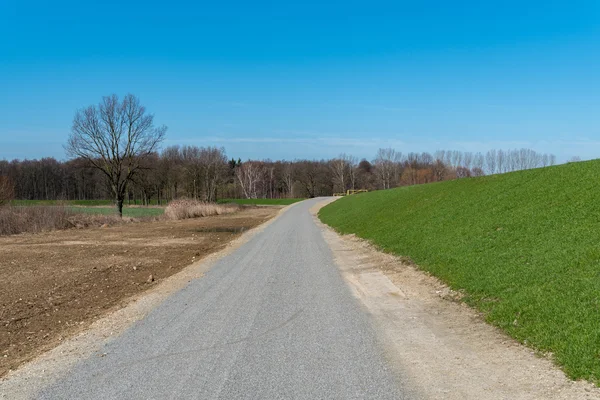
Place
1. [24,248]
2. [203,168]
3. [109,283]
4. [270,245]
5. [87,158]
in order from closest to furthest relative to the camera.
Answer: [109,283] < [270,245] < [24,248] < [87,158] < [203,168]

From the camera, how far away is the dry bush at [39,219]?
32375 millimetres

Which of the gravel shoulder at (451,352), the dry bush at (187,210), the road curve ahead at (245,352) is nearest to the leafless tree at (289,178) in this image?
the dry bush at (187,210)

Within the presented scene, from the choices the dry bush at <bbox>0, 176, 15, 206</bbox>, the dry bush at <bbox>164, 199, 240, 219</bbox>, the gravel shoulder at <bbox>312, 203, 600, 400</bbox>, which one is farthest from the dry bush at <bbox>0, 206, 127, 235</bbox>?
the gravel shoulder at <bbox>312, 203, 600, 400</bbox>

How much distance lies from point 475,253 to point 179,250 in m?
14.0

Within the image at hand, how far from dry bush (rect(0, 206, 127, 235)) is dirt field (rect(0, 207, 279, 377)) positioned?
839 centimetres

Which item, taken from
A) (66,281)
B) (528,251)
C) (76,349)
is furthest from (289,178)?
(76,349)

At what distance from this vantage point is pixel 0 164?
13025 centimetres

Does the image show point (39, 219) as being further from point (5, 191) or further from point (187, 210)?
point (187, 210)

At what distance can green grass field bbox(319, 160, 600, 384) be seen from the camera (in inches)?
239

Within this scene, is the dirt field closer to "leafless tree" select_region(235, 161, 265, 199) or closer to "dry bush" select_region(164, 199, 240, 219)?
"dry bush" select_region(164, 199, 240, 219)

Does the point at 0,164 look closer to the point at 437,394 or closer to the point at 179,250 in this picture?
the point at 179,250

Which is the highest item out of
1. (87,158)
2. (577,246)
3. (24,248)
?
(87,158)

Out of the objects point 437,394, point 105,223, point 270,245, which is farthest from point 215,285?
point 105,223

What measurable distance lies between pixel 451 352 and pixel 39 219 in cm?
3587
